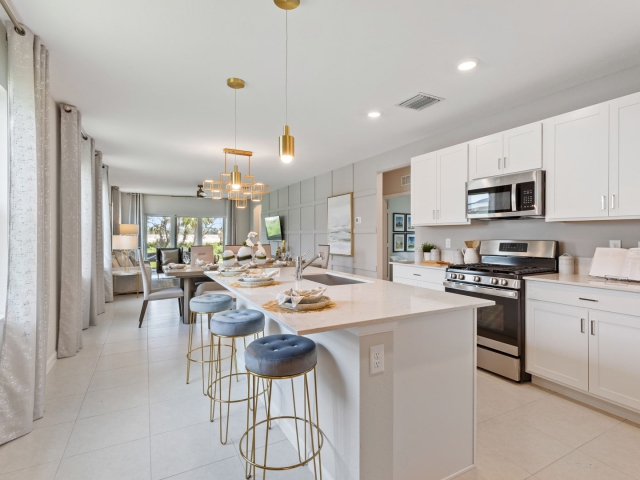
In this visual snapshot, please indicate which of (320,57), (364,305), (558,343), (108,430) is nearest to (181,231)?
(108,430)

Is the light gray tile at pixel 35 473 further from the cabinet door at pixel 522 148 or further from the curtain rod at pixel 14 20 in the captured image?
the cabinet door at pixel 522 148

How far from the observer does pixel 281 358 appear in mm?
1534

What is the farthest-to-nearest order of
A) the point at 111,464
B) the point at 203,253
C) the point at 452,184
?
the point at 203,253
the point at 452,184
the point at 111,464

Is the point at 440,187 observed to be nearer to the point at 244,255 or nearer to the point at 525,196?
the point at 525,196

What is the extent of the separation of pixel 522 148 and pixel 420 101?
106 centimetres

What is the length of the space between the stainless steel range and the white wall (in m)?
0.18

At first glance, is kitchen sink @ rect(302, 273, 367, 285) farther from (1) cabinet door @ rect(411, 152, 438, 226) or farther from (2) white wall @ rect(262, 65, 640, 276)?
(2) white wall @ rect(262, 65, 640, 276)

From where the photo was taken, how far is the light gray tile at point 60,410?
2299 millimetres

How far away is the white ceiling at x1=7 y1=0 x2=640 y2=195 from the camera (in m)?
2.04

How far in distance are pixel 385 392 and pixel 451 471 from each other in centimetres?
67

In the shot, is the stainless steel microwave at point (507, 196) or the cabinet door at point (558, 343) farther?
the stainless steel microwave at point (507, 196)

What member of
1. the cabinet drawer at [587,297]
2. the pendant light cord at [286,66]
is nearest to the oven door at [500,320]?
the cabinet drawer at [587,297]

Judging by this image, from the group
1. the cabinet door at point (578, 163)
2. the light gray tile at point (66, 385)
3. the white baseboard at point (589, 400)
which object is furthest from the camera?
the light gray tile at point (66, 385)

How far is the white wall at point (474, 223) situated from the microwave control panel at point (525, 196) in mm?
357
